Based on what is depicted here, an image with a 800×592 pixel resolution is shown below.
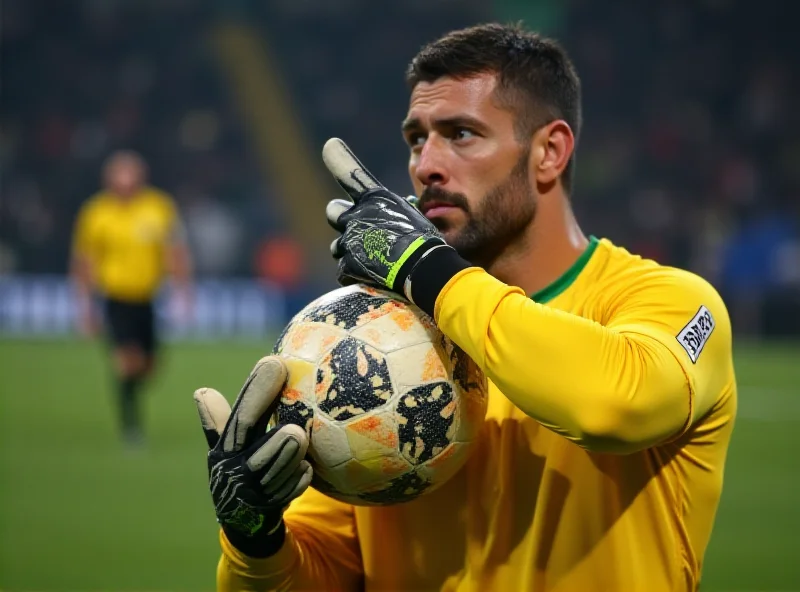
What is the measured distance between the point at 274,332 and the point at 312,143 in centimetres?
629

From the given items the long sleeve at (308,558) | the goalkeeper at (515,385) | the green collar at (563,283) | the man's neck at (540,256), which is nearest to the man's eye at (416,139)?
the goalkeeper at (515,385)

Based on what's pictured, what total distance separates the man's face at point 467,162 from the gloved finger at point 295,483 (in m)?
0.70

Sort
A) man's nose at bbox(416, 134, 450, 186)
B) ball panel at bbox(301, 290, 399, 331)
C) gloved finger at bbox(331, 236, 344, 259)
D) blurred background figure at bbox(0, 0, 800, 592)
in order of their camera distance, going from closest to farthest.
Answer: ball panel at bbox(301, 290, 399, 331), gloved finger at bbox(331, 236, 344, 259), man's nose at bbox(416, 134, 450, 186), blurred background figure at bbox(0, 0, 800, 592)

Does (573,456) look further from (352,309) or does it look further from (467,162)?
(467,162)

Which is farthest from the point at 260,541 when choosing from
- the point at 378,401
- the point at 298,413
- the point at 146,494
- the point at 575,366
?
the point at 146,494

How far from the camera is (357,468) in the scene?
7.72 ft

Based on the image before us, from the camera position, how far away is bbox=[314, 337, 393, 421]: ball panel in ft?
7.65

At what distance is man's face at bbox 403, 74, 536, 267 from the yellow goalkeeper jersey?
25 centimetres

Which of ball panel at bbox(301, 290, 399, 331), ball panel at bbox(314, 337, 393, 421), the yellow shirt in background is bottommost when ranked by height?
ball panel at bbox(314, 337, 393, 421)

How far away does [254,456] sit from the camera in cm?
229

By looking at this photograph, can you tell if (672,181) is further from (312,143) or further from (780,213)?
(312,143)

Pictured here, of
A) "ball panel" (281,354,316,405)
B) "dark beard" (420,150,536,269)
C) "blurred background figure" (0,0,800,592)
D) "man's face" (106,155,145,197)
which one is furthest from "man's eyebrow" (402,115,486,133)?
"blurred background figure" (0,0,800,592)

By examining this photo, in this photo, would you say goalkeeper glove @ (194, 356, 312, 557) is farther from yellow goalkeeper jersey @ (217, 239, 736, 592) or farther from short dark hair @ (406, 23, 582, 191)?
short dark hair @ (406, 23, 582, 191)

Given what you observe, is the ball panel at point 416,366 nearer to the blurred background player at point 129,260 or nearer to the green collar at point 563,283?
the green collar at point 563,283
